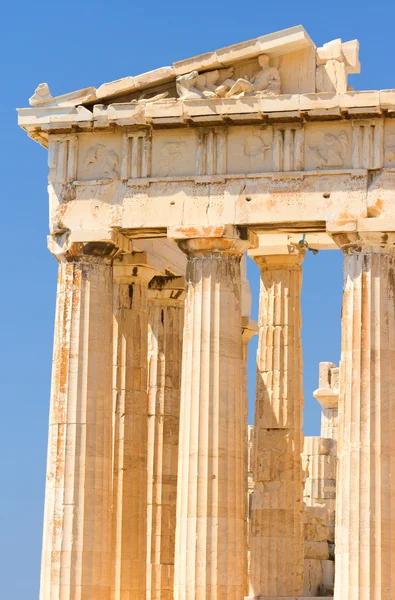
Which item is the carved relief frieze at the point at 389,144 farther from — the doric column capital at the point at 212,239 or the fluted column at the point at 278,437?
the fluted column at the point at 278,437

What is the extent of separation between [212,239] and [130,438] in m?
6.77

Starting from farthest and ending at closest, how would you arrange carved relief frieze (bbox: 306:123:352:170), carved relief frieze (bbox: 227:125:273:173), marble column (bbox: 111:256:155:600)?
marble column (bbox: 111:256:155:600) → carved relief frieze (bbox: 227:125:273:173) → carved relief frieze (bbox: 306:123:352:170)

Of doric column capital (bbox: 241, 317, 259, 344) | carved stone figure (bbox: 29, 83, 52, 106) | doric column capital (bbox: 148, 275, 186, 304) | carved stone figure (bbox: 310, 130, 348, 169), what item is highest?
carved stone figure (bbox: 29, 83, 52, 106)

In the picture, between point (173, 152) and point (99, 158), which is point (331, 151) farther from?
point (99, 158)

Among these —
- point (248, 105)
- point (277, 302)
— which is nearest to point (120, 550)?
point (277, 302)

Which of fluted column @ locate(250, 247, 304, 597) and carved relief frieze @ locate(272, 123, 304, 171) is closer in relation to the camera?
carved relief frieze @ locate(272, 123, 304, 171)

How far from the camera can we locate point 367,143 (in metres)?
46.6

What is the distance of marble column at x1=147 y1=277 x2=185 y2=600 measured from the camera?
53.3 m

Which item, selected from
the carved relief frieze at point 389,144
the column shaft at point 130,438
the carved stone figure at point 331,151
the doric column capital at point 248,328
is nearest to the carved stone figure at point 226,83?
the carved stone figure at point 331,151

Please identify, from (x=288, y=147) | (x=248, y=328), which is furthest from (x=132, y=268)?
(x=248, y=328)

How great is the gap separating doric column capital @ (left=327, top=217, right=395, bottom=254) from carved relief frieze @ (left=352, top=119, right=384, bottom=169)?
1.37m

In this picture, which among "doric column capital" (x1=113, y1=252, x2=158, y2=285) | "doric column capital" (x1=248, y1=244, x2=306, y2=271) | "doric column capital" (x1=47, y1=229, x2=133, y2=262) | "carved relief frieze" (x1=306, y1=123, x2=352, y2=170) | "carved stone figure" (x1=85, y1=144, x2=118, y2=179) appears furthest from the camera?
"doric column capital" (x1=248, y1=244, x2=306, y2=271)

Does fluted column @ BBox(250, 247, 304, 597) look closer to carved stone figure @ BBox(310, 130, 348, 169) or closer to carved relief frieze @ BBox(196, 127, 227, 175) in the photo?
carved relief frieze @ BBox(196, 127, 227, 175)

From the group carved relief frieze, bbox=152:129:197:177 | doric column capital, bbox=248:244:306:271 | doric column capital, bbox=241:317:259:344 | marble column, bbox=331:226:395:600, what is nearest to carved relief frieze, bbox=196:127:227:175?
carved relief frieze, bbox=152:129:197:177
